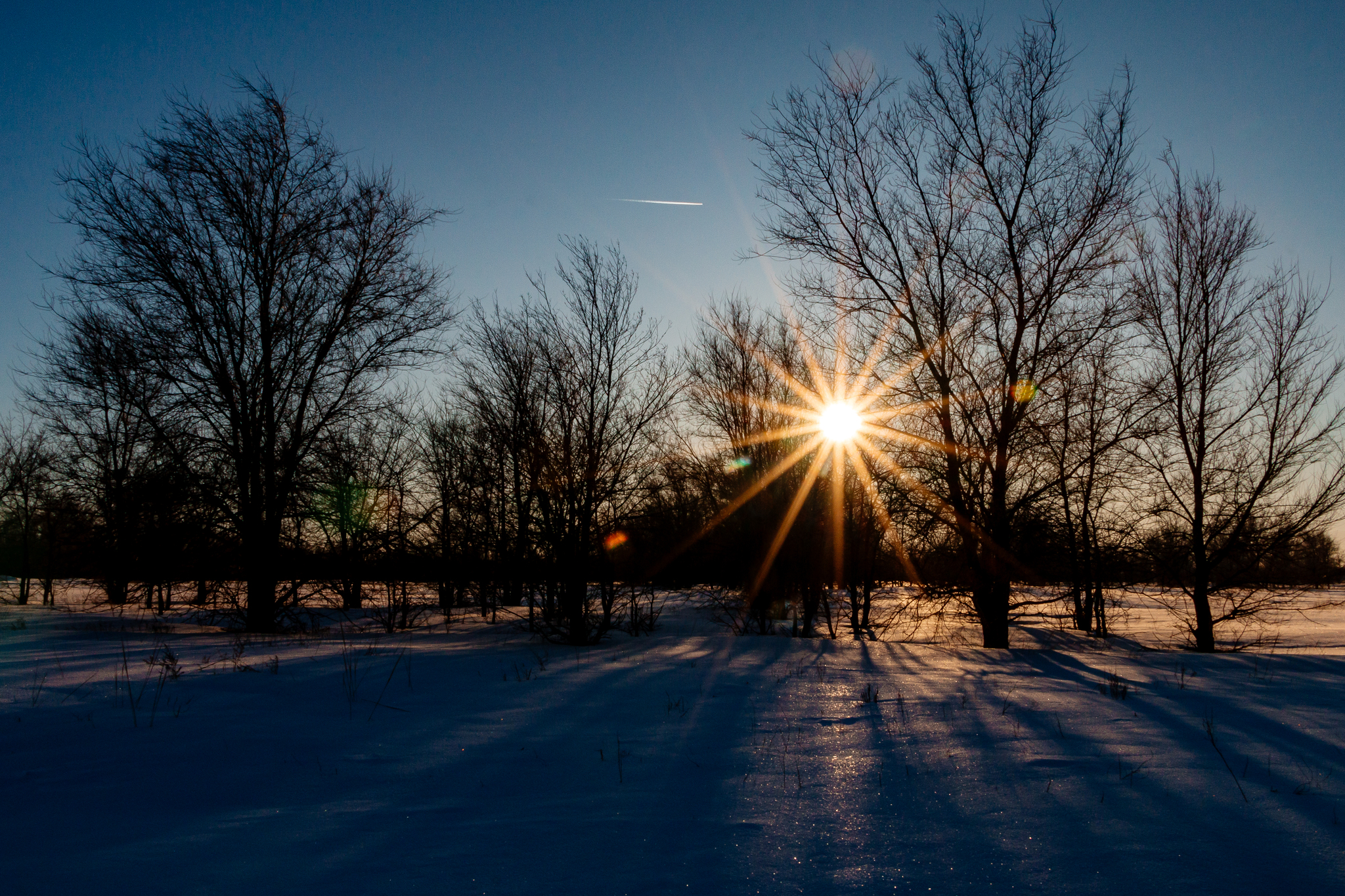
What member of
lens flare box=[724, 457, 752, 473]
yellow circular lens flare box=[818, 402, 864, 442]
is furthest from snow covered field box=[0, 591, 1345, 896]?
lens flare box=[724, 457, 752, 473]

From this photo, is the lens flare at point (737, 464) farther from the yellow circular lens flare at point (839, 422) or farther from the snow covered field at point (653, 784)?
the snow covered field at point (653, 784)

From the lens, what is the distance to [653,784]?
3.65 meters

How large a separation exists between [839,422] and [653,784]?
1428 cm

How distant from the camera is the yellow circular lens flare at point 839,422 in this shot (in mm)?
14062

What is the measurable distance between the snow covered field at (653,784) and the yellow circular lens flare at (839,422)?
753 centimetres

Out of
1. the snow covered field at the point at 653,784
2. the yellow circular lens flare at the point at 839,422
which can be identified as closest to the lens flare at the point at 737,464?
the yellow circular lens flare at the point at 839,422

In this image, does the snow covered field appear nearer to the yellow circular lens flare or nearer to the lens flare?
the yellow circular lens flare

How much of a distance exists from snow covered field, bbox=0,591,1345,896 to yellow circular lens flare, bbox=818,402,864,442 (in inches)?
296

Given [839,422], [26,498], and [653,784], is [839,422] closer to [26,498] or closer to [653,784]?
[653,784]

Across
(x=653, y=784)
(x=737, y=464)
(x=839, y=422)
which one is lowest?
(x=653, y=784)

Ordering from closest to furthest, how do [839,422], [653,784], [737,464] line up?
[653,784]
[839,422]
[737,464]

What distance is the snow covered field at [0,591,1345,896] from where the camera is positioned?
259 centimetres

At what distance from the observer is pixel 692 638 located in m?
12.5

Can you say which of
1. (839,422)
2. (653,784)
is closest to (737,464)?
(839,422)
